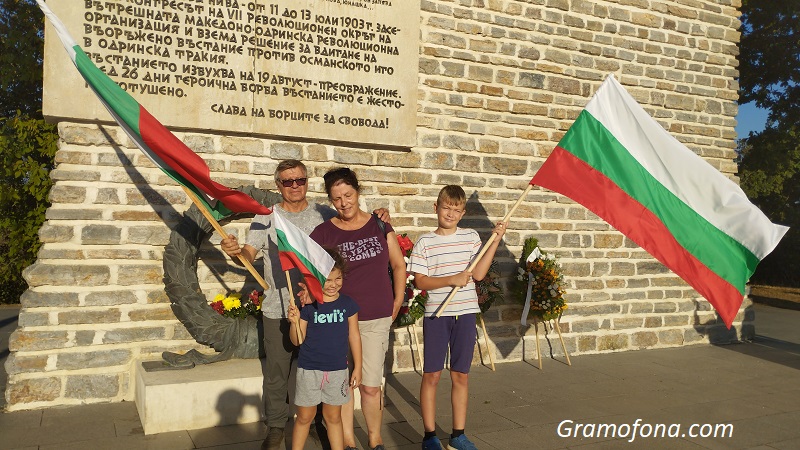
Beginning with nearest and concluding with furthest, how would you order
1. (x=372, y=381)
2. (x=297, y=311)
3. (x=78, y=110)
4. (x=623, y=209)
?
(x=297, y=311) → (x=372, y=381) → (x=623, y=209) → (x=78, y=110)

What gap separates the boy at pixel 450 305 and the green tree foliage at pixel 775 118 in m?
16.1

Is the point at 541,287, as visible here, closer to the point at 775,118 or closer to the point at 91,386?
the point at 91,386

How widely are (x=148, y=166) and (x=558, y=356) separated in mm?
4576

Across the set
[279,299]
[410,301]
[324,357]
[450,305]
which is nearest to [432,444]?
[450,305]

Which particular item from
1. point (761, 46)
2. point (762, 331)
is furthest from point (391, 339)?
point (761, 46)

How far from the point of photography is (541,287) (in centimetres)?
671

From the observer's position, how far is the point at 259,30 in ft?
19.0

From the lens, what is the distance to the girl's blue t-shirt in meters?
3.62

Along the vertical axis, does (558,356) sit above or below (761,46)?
below

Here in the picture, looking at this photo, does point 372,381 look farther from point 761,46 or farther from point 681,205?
point 761,46

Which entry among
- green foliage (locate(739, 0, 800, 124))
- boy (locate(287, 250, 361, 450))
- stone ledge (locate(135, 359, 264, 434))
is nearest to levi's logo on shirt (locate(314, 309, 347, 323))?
boy (locate(287, 250, 361, 450))

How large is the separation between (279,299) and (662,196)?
2.44 m

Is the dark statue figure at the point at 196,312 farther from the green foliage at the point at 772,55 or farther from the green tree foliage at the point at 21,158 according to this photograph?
the green foliage at the point at 772,55

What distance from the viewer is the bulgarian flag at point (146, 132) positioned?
3.97m
